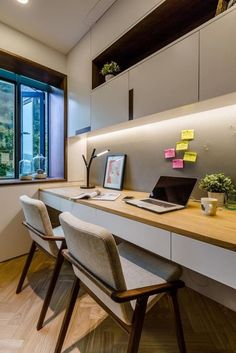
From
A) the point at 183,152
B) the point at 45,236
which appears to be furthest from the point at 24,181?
the point at 183,152

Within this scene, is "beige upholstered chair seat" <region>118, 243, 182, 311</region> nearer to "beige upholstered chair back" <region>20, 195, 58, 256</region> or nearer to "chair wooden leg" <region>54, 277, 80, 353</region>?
"chair wooden leg" <region>54, 277, 80, 353</region>

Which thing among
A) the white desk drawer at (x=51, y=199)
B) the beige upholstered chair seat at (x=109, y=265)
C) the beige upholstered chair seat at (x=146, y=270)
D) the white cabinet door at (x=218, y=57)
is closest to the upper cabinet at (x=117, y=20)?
the white cabinet door at (x=218, y=57)

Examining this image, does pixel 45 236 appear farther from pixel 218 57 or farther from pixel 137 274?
pixel 218 57

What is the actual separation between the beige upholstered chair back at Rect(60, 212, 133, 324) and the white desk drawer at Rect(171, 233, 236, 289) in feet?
1.04

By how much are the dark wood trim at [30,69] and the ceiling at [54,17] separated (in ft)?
0.98

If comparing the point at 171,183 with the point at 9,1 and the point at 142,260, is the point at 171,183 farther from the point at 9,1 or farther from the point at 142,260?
the point at 9,1

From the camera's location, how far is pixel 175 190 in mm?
1504

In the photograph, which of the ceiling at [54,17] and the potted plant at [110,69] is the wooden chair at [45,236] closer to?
the potted plant at [110,69]

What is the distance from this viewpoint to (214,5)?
1.48 metres

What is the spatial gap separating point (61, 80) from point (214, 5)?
1.83 metres

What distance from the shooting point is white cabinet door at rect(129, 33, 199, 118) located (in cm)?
128

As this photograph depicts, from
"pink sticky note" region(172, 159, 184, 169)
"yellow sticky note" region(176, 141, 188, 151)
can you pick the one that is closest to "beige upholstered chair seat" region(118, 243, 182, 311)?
"pink sticky note" region(172, 159, 184, 169)

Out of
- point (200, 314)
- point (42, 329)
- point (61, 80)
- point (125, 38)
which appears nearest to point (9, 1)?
point (61, 80)

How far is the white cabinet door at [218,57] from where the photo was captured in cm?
110
